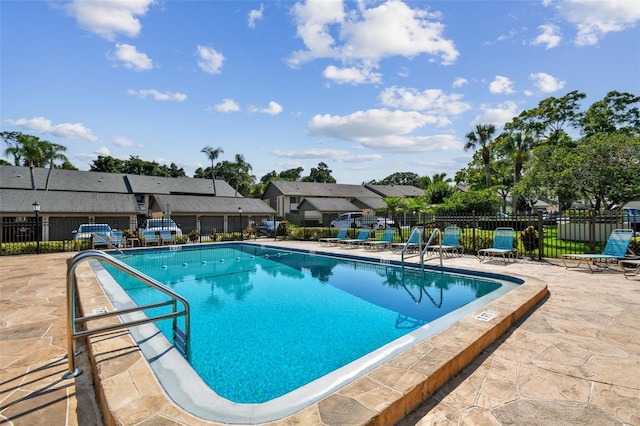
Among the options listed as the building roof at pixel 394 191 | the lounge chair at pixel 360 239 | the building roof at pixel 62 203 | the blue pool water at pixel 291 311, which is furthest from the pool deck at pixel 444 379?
the building roof at pixel 394 191

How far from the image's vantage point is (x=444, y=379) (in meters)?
2.98

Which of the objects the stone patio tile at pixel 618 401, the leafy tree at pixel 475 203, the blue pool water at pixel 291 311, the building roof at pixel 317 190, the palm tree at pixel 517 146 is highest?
the palm tree at pixel 517 146

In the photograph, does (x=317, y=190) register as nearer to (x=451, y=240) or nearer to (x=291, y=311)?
(x=451, y=240)

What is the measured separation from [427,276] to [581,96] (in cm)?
2988

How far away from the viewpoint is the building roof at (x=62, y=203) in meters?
26.8

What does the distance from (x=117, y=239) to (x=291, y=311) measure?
44.4 feet

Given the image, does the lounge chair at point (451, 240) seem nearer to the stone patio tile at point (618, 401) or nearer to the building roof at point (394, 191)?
the stone patio tile at point (618, 401)

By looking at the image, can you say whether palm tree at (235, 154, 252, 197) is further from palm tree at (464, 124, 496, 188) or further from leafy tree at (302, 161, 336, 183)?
palm tree at (464, 124, 496, 188)

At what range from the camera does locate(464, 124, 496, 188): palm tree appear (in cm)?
3597

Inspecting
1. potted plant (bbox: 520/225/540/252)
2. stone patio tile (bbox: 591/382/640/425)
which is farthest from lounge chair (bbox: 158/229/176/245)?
stone patio tile (bbox: 591/382/640/425)

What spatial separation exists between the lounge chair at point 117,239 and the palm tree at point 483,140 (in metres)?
34.6

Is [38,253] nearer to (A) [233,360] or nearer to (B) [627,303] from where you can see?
(A) [233,360]

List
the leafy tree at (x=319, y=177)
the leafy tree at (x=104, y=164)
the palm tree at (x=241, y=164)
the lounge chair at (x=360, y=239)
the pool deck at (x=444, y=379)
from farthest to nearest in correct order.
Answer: the leafy tree at (x=319, y=177) < the palm tree at (x=241, y=164) < the leafy tree at (x=104, y=164) < the lounge chair at (x=360, y=239) < the pool deck at (x=444, y=379)

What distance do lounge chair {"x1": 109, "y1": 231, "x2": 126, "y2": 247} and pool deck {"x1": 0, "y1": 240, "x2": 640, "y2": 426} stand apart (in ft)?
40.4
